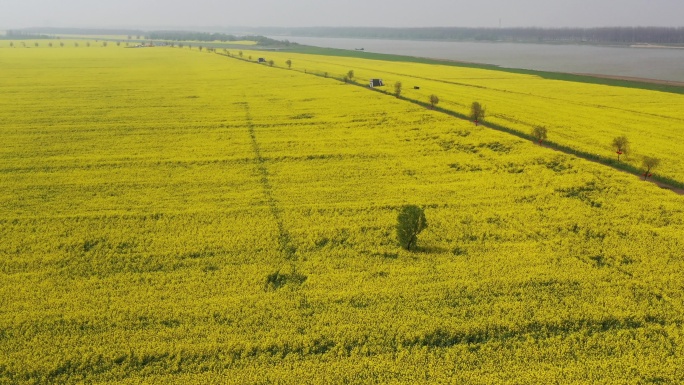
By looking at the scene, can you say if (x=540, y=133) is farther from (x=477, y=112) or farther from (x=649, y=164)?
(x=649, y=164)

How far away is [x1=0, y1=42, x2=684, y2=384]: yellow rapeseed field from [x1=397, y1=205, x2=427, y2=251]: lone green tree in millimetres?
808

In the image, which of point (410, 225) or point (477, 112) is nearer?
point (410, 225)

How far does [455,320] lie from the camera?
44.9 ft

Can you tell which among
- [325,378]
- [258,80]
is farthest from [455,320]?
[258,80]

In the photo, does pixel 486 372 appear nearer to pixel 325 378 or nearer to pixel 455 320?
pixel 455 320

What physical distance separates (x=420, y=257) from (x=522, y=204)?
7756 mm

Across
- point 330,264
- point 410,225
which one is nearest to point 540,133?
point 410,225

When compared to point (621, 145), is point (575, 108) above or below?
above

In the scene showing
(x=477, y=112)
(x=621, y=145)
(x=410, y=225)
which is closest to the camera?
(x=410, y=225)

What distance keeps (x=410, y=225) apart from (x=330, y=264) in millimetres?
3241

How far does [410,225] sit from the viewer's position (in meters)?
17.9

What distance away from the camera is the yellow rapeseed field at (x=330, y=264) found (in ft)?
40.3

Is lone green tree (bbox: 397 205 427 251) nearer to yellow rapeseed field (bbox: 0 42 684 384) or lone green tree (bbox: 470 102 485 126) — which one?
yellow rapeseed field (bbox: 0 42 684 384)

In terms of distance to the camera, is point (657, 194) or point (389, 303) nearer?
point (389, 303)
